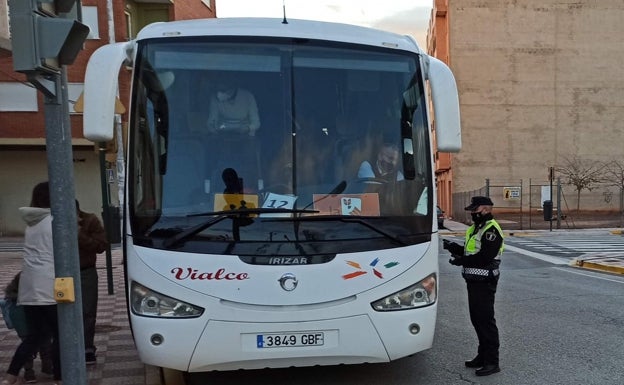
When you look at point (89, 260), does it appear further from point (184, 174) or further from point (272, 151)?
point (272, 151)

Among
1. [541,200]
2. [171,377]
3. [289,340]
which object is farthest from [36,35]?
[541,200]

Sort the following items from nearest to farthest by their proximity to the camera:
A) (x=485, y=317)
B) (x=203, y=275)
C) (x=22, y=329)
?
(x=203, y=275) < (x=22, y=329) < (x=485, y=317)

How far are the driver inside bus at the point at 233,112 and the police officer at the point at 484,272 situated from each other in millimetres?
2351

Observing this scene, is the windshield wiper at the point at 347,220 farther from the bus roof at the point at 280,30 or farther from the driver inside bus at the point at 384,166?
the bus roof at the point at 280,30

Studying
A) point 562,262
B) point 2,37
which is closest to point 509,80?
point 562,262

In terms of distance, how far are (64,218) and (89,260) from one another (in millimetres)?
1482

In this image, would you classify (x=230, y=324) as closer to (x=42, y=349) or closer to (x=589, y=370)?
(x=42, y=349)

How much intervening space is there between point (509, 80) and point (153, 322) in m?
40.5

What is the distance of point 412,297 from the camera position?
4.28 meters

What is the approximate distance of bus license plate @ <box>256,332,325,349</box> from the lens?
4008 mm

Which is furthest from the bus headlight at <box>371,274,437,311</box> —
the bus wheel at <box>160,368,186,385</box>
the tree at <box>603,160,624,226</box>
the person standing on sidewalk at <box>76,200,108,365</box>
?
the tree at <box>603,160,624,226</box>

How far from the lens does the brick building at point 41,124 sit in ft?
77.6

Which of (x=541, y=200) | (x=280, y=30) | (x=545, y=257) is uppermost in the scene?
(x=280, y=30)

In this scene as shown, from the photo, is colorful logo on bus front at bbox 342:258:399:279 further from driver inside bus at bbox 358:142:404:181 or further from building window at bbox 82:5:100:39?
building window at bbox 82:5:100:39
